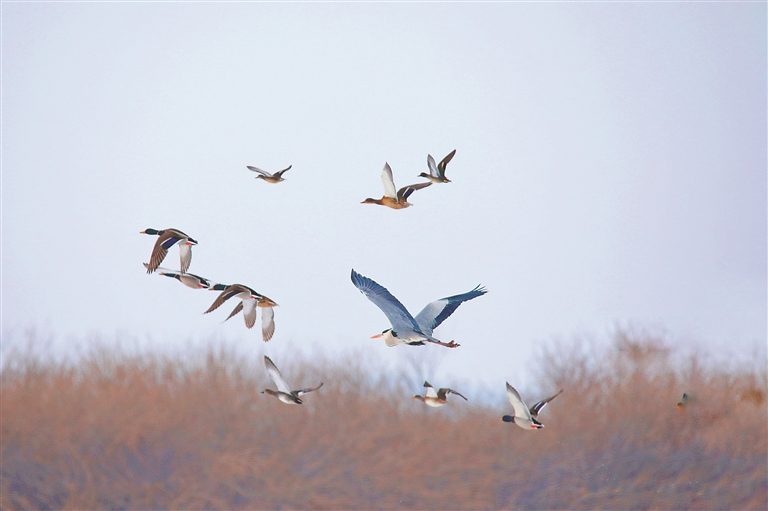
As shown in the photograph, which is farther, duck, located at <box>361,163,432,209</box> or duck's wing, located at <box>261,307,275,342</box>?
duck's wing, located at <box>261,307,275,342</box>

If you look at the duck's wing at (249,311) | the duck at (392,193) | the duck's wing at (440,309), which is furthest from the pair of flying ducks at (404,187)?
the duck's wing at (249,311)

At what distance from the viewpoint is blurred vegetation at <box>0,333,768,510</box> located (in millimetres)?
24094

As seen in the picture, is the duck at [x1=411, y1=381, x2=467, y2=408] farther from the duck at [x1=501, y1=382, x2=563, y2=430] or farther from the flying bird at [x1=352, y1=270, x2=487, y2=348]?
the flying bird at [x1=352, y1=270, x2=487, y2=348]

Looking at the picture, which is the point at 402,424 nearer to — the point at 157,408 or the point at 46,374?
the point at 157,408

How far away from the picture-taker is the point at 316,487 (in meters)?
24.8

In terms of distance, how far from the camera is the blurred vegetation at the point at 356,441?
79.0 feet

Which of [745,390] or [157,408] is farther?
[745,390]

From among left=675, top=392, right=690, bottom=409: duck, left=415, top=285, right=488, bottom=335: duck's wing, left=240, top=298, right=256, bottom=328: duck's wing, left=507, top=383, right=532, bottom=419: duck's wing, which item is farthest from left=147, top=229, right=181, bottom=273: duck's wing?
left=675, top=392, right=690, bottom=409: duck

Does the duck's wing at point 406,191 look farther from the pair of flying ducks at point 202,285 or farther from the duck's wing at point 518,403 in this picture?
the duck's wing at point 518,403

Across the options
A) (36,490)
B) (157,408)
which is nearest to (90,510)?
(36,490)

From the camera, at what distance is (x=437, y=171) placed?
10.7 meters

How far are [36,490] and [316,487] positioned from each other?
23.0 feet

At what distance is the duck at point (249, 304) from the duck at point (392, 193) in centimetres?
185

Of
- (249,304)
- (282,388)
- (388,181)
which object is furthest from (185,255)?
(388,181)
